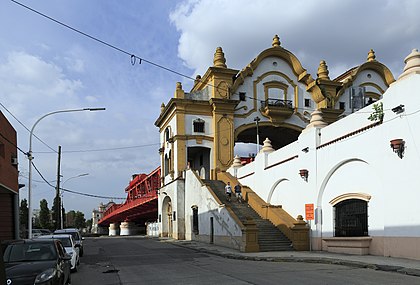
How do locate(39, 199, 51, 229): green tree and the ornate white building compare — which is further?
locate(39, 199, 51, 229): green tree

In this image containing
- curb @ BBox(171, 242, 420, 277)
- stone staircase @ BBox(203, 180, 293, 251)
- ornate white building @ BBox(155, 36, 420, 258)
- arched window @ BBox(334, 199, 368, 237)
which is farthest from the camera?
stone staircase @ BBox(203, 180, 293, 251)

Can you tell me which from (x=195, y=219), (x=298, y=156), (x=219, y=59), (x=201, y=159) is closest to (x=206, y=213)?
(x=195, y=219)

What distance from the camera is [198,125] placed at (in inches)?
1550

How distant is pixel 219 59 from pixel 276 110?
699 cm

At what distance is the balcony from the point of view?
4022 centimetres

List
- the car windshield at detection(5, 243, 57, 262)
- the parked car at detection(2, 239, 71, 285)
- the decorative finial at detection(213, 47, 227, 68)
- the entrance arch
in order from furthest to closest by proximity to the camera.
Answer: the entrance arch
the decorative finial at detection(213, 47, 227, 68)
the car windshield at detection(5, 243, 57, 262)
the parked car at detection(2, 239, 71, 285)

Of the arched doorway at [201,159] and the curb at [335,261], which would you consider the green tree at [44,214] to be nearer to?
the arched doorway at [201,159]

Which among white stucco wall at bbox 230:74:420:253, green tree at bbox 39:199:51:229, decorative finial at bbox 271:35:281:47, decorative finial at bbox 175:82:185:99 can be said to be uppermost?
decorative finial at bbox 271:35:281:47

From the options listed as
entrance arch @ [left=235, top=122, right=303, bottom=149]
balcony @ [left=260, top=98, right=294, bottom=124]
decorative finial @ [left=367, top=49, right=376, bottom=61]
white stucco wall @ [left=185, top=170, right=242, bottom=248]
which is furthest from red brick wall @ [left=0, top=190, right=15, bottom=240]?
decorative finial @ [left=367, top=49, right=376, bottom=61]

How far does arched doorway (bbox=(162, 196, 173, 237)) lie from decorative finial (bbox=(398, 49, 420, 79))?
1138 inches

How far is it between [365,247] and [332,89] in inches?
1046

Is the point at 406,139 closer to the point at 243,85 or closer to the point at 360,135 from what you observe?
the point at 360,135

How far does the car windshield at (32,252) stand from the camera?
1027 centimetres

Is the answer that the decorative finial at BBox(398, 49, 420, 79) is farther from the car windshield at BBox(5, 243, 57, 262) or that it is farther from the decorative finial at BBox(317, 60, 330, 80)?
the decorative finial at BBox(317, 60, 330, 80)
